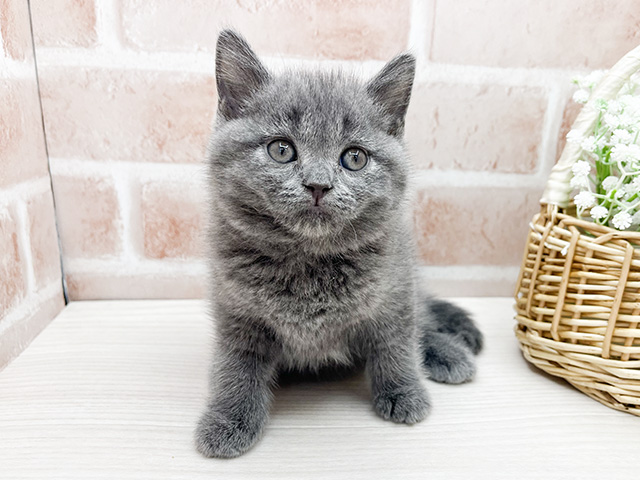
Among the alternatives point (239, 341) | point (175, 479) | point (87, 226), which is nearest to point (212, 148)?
point (239, 341)

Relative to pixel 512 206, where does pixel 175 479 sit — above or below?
below

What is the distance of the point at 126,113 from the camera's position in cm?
100

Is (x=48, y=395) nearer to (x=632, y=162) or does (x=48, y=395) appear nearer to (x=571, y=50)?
(x=632, y=162)

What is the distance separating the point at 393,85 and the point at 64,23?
2.16 feet

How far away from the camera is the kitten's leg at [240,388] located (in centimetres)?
65

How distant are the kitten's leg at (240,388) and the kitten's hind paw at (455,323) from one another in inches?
14.4

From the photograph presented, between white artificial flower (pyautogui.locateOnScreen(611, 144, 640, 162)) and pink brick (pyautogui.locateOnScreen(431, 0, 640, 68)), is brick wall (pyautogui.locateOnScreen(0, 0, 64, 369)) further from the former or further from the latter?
white artificial flower (pyautogui.locateOnScreen(611, 144, 640, 162))

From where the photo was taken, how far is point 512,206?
1.09 metres

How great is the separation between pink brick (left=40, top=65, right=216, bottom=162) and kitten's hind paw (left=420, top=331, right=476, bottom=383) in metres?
0.58

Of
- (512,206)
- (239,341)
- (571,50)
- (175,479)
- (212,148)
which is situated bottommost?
(175,479)

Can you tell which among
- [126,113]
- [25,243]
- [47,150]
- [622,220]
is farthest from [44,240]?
[622,220]

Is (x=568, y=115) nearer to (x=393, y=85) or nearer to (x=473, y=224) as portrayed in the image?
(x=473, y=224)

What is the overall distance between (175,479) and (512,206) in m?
0.85

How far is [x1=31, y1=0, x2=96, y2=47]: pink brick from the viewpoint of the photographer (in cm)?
94
